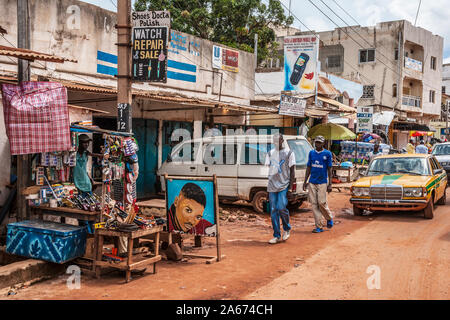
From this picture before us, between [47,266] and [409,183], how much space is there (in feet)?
25.7

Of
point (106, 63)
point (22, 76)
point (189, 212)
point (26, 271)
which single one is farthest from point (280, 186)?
point (106, 63)

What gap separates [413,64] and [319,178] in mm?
31749

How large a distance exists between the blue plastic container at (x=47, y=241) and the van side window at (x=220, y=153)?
545 cm

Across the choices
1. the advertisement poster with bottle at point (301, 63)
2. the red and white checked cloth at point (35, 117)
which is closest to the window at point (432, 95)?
the advertisement poster with bottle at point (301, 63)

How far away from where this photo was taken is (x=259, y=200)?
35.5ft

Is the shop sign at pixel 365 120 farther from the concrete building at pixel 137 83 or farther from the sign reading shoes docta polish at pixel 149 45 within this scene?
the sign reading shoes docta polish at pixel 149 45

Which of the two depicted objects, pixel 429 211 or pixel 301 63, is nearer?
pixel 429 211

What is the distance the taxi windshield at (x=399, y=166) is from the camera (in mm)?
10961

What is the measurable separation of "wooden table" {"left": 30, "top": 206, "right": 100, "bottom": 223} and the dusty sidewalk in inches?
32.7

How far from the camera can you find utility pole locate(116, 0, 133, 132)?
22.7 ft

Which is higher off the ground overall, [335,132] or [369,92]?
[369,92]

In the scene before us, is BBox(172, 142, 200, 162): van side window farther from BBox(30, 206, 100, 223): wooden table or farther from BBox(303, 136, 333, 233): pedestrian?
BBox(30, 206, 100, 223): wooden table

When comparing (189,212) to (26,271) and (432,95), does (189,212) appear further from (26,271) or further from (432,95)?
(432,95)

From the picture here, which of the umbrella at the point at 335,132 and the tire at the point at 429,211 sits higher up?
the umbrella at the point at 335,132
